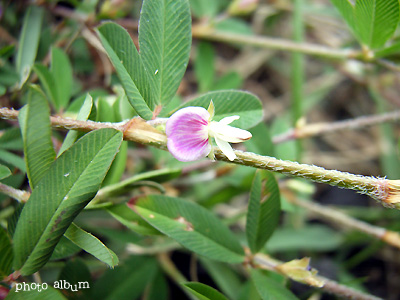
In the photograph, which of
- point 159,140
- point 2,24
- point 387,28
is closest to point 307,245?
point 387,28

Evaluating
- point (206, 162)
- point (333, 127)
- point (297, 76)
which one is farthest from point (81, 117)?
point (297, 76)

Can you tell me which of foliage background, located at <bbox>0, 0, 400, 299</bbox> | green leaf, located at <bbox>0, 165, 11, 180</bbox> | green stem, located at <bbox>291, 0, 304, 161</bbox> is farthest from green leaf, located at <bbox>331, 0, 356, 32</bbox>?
green leaf, located at <bbox>0, 165, 11, 180</bbox>

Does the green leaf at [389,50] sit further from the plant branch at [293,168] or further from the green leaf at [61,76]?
the green leaf at [61,76]

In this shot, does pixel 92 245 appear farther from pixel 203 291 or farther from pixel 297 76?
pixel 297 76

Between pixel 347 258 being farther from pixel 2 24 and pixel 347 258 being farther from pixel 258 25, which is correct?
pixel 2 24

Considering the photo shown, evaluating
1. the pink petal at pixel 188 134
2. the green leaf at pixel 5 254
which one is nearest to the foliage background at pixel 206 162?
the green leaf at pixel 5 254

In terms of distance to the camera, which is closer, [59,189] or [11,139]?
[59,189]
